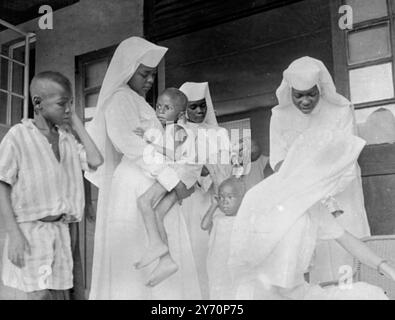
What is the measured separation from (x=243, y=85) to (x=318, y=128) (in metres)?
0.42

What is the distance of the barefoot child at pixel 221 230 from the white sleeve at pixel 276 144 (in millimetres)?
173

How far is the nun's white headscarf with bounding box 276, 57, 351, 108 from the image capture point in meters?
2.75

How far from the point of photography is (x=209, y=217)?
2.81 m

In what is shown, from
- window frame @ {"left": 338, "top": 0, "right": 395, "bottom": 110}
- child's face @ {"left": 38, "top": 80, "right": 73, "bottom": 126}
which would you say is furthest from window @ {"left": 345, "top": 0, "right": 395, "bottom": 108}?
child's face @ {"left": 38, "top": 80, "right": 73, "bottom": 126}

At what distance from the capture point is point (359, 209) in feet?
8.88

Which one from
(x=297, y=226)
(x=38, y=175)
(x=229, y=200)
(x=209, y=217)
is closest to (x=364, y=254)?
(x=297, y=226)

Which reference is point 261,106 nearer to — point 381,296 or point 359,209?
point 359,209

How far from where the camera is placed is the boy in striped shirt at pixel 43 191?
8.25 ft

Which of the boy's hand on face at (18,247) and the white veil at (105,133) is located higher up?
the white veil at (105,133)

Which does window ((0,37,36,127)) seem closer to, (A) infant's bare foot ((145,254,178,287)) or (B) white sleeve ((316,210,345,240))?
(A) infant's bare foot ((145,254,178,287))

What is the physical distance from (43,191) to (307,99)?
1.16 meters

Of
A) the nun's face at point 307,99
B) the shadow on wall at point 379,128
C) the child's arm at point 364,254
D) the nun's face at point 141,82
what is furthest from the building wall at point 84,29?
the child's arm at point 364,254

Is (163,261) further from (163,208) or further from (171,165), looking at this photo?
(171,165)

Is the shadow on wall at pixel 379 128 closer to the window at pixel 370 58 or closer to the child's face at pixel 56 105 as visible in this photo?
the window at pixel 370 58
